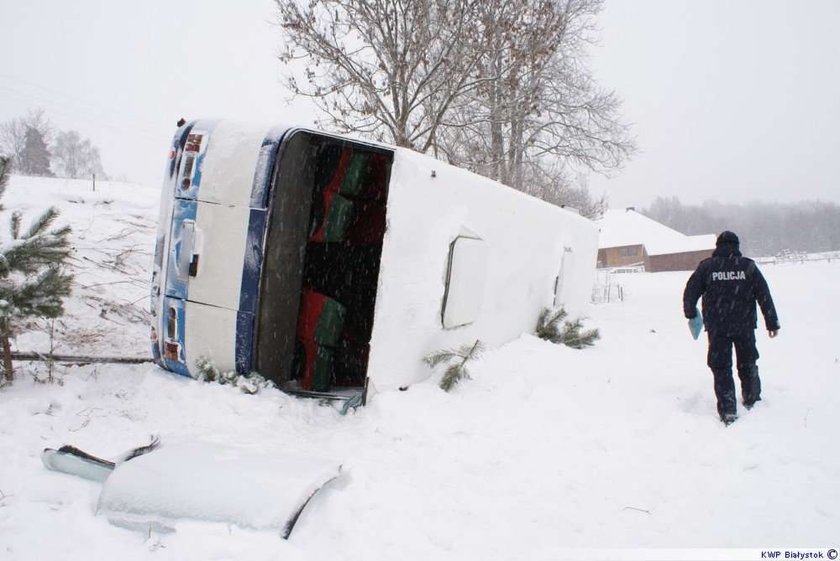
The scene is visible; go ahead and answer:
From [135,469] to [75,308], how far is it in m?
3.20

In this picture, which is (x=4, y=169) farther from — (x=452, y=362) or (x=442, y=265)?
(x=452, y=362)

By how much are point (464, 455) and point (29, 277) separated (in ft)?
10.5

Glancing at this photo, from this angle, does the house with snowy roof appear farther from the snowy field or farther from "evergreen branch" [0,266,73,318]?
"evergreen branch" [0,266,73,318]

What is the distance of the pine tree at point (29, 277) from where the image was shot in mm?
3199

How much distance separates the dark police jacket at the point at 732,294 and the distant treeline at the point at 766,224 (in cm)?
9401

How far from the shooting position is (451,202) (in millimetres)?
4207

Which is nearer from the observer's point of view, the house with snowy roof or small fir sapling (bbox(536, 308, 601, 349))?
small fir sapling (bbox(536, 308, 601, 349))

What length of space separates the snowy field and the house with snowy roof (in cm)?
4509

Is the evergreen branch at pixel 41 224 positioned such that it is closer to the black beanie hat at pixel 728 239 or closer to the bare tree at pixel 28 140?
the black beanie hat at pixel 728 239

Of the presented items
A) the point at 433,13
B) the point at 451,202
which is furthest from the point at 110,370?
the point at 433,13

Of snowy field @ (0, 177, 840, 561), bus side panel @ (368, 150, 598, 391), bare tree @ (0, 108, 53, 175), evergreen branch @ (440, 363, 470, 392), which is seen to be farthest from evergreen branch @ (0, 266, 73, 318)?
bare tree @ (0, 108, 53, 175)

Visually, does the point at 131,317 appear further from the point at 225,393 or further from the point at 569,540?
the point at 569,540

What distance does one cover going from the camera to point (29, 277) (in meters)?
3.35

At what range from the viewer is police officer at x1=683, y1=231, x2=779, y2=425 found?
3.96m
